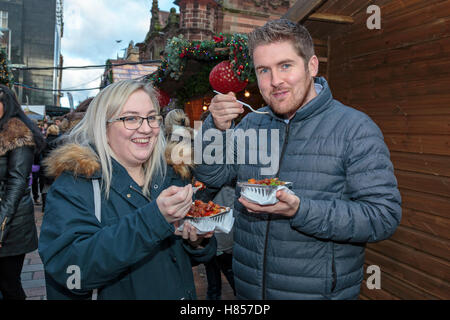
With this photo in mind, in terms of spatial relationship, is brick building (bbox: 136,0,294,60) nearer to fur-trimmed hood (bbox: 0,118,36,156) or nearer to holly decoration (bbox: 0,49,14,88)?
holly decoration (bbox: 0,49,14,88)

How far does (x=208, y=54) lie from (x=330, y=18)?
12.2 ft

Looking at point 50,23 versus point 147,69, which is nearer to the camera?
point 147,69

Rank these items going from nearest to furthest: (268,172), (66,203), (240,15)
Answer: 1. (66,203)
2. (268,172)
3. (240,15)

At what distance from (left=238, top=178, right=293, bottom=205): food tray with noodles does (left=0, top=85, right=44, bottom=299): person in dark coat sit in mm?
2518

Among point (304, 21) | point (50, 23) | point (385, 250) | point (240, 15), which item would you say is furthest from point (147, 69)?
point (50, 23)

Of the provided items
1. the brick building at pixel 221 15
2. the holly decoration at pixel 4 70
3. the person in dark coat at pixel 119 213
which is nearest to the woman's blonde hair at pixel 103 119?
the person in dark coat at pixel 119 213

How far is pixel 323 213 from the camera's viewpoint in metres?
1.71

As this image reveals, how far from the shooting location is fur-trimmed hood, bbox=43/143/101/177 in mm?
1674

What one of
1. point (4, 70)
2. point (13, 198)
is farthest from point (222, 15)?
point (13, 198)

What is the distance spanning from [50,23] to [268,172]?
377ft

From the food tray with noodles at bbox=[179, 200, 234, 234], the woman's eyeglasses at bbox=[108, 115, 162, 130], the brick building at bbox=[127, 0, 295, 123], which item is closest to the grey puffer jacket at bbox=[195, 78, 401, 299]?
the food tray with noodles at bbox=[179, 200, 234, 234]

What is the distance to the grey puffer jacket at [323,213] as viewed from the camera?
5.65 feet
